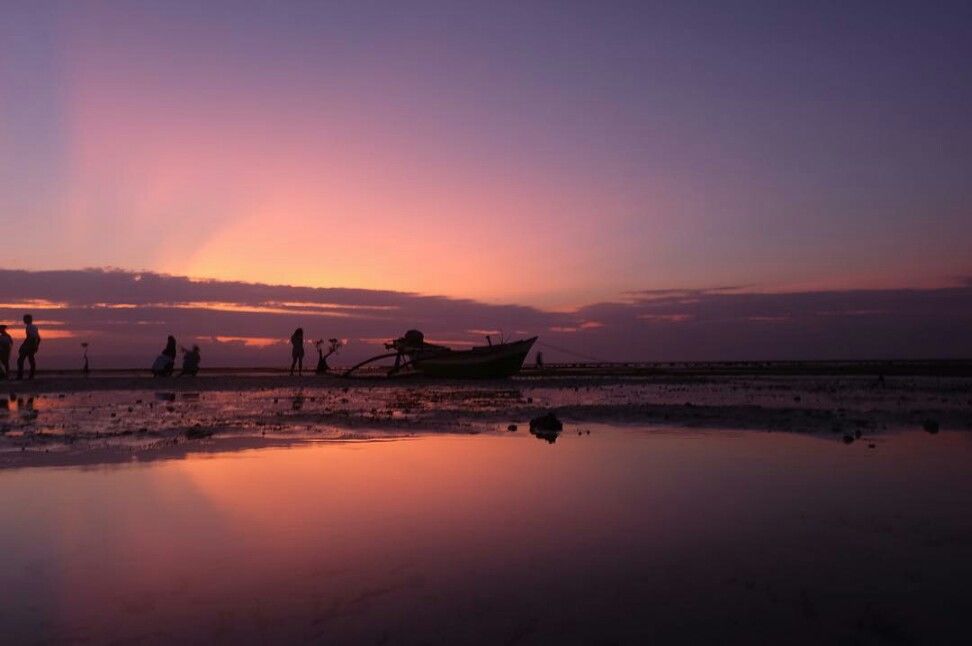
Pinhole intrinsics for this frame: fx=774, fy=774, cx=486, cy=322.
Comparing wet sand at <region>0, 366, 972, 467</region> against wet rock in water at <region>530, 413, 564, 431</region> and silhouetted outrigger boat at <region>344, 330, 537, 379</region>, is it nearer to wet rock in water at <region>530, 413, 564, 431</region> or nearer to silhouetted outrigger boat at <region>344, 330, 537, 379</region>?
wet rock in water at <region>530, 413, 564, 431</region>

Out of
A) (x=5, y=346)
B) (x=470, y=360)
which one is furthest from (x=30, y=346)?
(x=470, y=360)

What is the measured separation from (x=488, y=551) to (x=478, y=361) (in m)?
39.3

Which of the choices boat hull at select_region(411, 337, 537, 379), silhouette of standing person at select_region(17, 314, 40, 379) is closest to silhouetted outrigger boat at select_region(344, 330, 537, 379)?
boat hull at select_region(411, 337, 537, 379)

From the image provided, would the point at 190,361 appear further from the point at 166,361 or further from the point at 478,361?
the point at 478,361

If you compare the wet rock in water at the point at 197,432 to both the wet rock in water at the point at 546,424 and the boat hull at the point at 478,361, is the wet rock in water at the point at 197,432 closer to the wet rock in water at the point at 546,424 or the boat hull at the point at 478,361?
the wet rock in water at the point at 546,424

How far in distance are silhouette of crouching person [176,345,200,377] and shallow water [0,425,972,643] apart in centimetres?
3710

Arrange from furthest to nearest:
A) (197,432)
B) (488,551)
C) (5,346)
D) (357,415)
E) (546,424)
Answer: (5,346) → (357,415) → (546,424) → (197,432) → (488,551)

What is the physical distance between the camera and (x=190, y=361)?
150 feet

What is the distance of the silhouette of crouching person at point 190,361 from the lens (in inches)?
1788

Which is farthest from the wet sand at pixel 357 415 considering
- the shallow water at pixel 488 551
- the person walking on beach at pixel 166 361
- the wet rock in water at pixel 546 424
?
the person walking on beach at pixel 166 361

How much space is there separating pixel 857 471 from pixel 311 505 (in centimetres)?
688

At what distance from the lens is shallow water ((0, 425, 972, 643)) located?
453 cm

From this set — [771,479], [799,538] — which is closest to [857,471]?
[771,479]

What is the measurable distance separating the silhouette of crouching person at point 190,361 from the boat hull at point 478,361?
43.7 feet
